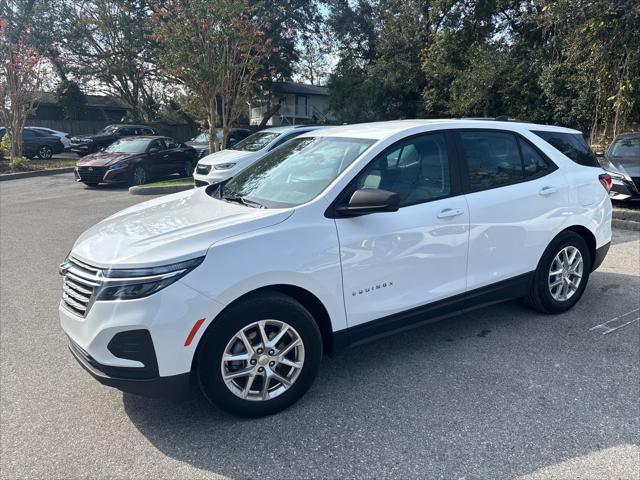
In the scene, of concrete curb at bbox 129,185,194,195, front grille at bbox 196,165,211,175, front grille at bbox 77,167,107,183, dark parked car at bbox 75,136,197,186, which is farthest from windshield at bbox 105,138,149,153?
front grille at bbox 196,165,211,175

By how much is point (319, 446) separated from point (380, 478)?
414 millimetres

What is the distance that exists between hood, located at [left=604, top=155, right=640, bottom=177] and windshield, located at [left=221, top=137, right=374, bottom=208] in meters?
7.32

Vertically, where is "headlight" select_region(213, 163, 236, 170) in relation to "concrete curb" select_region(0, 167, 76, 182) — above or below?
above

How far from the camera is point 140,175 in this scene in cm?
1480

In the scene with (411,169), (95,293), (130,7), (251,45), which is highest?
(130,7)

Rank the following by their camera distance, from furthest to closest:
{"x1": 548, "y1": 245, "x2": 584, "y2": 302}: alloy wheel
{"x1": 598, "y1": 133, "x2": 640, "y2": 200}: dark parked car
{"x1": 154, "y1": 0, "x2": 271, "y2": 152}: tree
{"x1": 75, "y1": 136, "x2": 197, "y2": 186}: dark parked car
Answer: {"x1": 75, "y1": 136, "x2": 197, "y2": 186}: dark parked car → {"x1": 154, "y1": 0, "x2": 271, "y2": 152}: tree → {"x1": 598, "y1": 133, "x2": 640, "y2": 200}: dark parked car → {"x1": 548, "y1": 245, "x2": 584, "y2": 302}: alloy wheel

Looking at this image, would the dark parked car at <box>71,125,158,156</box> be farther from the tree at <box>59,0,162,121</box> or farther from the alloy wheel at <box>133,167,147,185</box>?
the alloy wheel at <box>133,167,147,185</box>

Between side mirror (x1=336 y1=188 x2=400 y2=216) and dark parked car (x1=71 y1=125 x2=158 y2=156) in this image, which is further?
dark parked car (x1=71 y1=125 x2=158 y2=156)

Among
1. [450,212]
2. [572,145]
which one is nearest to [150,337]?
[450,212]

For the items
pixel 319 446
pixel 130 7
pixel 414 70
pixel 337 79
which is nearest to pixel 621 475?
pixel 319 446

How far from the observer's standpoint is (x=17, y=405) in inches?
131

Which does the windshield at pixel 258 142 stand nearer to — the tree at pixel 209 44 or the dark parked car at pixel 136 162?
the tree at pixel 209 44

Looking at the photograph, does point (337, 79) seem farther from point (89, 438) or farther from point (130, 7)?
point (89, 438)

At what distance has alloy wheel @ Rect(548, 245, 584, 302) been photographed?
179 inches
